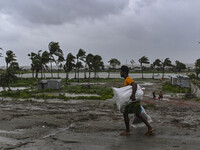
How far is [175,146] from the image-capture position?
16.0 feet

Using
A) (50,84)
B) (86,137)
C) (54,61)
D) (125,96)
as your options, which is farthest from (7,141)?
(54,61)

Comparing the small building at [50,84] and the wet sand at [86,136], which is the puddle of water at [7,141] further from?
the small building at [50,84]

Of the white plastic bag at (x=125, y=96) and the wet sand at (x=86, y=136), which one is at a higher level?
the white plastic bag at (x=125, y=96)

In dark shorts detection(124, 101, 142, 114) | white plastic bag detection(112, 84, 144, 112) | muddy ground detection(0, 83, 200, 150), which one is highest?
white plastic bag detection(112, 84, 144, 112)

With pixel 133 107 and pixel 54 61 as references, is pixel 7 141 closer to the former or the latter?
pixel 133 107

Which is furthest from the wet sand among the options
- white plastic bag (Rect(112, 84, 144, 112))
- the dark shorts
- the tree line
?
the tree line

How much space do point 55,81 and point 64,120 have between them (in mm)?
24374

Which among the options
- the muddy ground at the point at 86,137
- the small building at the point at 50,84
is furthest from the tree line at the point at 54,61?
the muddy ground at the point at 86,137

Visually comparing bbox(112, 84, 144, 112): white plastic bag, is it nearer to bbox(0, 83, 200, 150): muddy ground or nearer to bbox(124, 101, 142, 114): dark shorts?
Result: bbox(124, 101, 142, 114): dark shorts

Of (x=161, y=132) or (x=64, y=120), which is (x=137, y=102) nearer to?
(x=161, y=132)

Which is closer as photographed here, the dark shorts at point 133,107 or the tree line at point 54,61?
the dark shorts at point 133,107

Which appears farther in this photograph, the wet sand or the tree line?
the tree line

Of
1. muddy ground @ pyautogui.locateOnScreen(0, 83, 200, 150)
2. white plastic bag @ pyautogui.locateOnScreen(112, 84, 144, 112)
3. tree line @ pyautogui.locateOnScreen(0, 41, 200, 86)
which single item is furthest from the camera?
tree line @ pyautogui.locateOnScreen(0, 41, 200, 86)

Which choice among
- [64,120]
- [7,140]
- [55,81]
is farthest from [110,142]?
[55,81]
